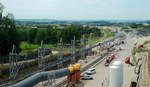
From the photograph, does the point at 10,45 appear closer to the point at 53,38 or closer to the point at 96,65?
the point at 96,65

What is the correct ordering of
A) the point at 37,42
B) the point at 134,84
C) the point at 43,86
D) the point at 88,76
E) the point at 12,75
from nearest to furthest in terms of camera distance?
the point at 134,84, the point at 43,86, the point at 12,75, the point at 88,76, the point at 37,42

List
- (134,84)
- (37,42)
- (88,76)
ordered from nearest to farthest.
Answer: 1. (134,84)
2. (88,76)
3. (37,42)

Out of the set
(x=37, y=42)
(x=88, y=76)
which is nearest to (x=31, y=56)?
(x=88, y=76)

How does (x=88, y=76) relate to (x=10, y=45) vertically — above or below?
below

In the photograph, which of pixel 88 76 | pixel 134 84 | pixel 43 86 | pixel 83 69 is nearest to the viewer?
pixel 134 84

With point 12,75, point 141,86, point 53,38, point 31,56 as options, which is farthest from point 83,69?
point 53,38

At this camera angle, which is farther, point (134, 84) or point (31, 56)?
point (31, 56)

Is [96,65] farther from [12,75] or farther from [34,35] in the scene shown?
[34,35]

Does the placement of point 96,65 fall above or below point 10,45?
below

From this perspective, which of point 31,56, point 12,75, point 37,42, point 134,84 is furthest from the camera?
point 37,42
